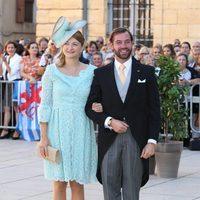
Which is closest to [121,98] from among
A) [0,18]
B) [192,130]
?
[192,130]

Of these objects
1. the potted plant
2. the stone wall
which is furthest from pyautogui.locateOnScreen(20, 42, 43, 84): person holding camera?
the stone wall

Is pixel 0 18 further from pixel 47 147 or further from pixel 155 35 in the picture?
pixel 47 147

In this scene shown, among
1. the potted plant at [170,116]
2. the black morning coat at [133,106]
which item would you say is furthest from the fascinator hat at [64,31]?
the potted plant at [170,116]

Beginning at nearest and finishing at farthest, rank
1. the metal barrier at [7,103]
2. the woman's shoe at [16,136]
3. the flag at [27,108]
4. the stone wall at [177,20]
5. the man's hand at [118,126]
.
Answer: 1. the man's hand at [118,126]
2. the flag at [27,108]
3. the woman's shoe at [16,136]
4. the metal barrier at [7,103]
5. the stone wall at [177,20]

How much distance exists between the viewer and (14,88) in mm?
16438

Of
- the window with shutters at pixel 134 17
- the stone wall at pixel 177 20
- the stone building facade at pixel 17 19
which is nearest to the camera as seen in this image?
the stone wall at pixel 177 20

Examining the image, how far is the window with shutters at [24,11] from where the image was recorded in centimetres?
3159

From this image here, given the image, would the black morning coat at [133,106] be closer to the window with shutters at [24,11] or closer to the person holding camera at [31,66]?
the person holding camera at [31,66]

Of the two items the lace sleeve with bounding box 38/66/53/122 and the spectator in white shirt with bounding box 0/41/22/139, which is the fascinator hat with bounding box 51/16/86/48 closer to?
the lace sleeve with bounding box 38/66/53/122

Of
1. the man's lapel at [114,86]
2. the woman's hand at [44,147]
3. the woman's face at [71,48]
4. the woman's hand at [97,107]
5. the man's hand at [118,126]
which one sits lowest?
the woman's hand at [44,147]

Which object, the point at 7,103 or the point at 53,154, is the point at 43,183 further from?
the point at 7,103

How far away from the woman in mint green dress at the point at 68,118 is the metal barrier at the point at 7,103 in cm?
879

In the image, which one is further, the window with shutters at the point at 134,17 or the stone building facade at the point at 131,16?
the window with shutters at the point at 134,17

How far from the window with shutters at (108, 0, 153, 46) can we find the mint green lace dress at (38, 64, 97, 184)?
15.7 meters
